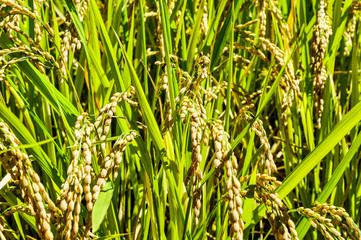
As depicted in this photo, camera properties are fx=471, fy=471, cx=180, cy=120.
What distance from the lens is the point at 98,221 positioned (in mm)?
1292

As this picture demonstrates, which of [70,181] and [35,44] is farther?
[35,44]

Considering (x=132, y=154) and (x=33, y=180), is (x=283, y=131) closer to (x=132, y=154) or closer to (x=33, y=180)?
(x=132, y=154)

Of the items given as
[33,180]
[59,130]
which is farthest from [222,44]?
[33,180]

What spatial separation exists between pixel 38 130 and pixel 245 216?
3.02 ft

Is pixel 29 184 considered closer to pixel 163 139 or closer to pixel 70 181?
pixel 70 181

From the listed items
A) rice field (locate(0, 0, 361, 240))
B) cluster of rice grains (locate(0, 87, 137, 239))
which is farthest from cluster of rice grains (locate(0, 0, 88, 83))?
cluster of rice grains (locate(0, 87, 137, 239))

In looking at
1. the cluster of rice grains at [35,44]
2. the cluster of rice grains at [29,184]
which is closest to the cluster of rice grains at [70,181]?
the cluster of rice grains at [29,184]

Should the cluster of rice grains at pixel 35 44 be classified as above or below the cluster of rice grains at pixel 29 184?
above

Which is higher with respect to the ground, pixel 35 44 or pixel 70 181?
pixel 35 44

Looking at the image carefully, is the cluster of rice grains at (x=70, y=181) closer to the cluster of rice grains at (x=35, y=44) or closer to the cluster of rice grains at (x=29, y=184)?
the cluster of rice grains at (x=29, y=184)

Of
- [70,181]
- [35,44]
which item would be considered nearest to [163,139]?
[70,181]

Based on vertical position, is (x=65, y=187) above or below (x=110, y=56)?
below

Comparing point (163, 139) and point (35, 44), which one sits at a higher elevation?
point (35, 44)

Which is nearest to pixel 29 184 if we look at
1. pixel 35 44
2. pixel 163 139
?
pixel 163 139
